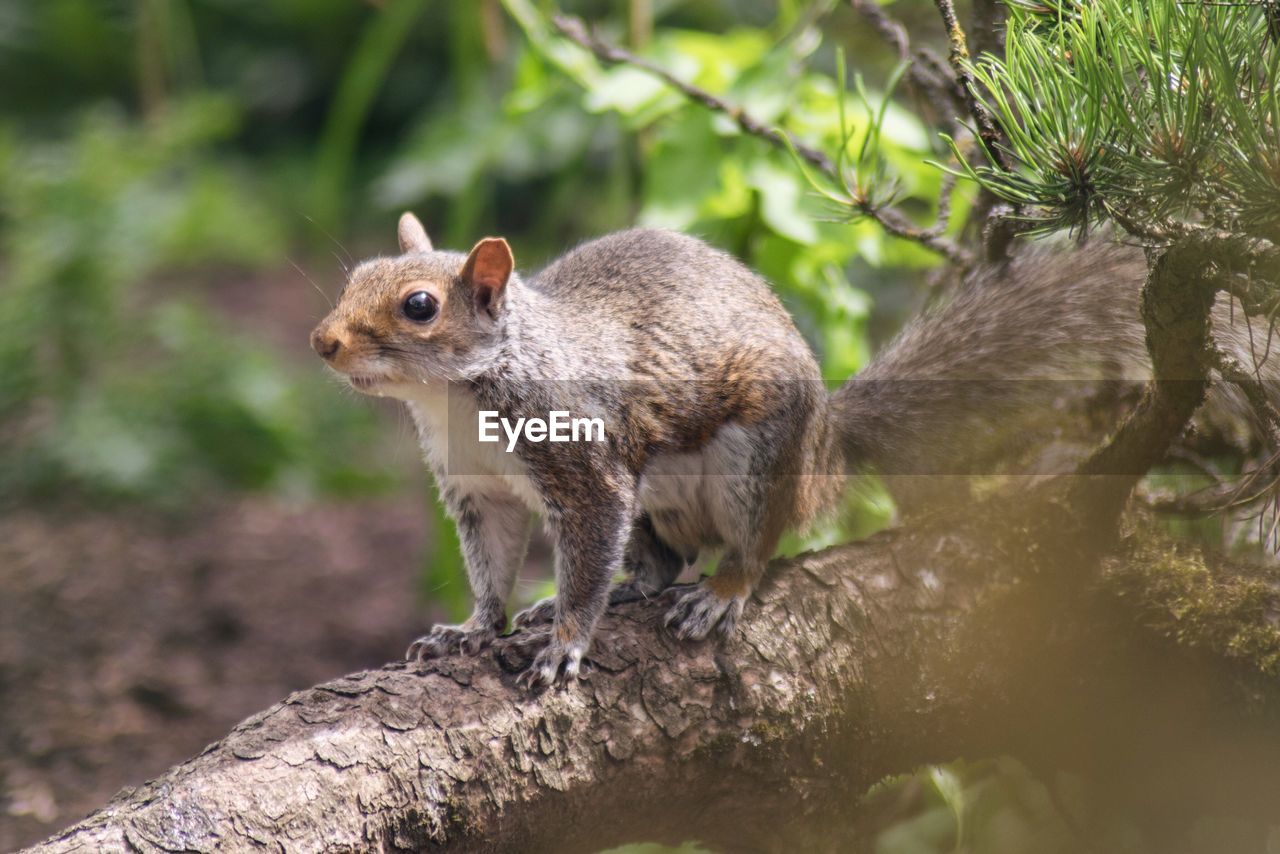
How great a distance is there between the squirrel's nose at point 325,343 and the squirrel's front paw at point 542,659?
44 cm

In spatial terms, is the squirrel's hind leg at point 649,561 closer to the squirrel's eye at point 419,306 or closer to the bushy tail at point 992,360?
the bushy tail at point 992,360

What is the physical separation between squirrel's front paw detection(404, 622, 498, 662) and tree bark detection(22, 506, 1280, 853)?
0.34ft

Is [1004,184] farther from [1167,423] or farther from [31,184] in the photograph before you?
[31,184]

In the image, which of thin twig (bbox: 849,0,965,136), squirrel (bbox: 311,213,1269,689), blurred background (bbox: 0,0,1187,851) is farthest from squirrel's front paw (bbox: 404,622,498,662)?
thin twig (bbox: 849,0,965,136)

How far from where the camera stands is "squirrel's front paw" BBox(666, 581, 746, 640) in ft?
5.58

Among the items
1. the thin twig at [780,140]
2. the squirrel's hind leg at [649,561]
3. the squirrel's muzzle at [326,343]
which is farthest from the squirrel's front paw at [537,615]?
the thin twig at [780,140]

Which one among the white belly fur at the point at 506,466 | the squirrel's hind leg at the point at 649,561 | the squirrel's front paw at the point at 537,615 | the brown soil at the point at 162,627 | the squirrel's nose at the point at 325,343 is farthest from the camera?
the brown soil at the point at 162,627

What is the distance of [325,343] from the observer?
1671 millimetres

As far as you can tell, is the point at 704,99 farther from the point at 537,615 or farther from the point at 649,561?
the point at 537,615

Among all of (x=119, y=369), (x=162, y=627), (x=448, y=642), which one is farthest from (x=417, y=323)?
(x=119, y=369)

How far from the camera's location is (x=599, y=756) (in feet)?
5.16

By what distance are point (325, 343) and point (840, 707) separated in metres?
0.83

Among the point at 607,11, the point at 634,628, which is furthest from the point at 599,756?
the point at 607,11

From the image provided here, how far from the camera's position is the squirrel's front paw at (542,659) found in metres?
1.61
